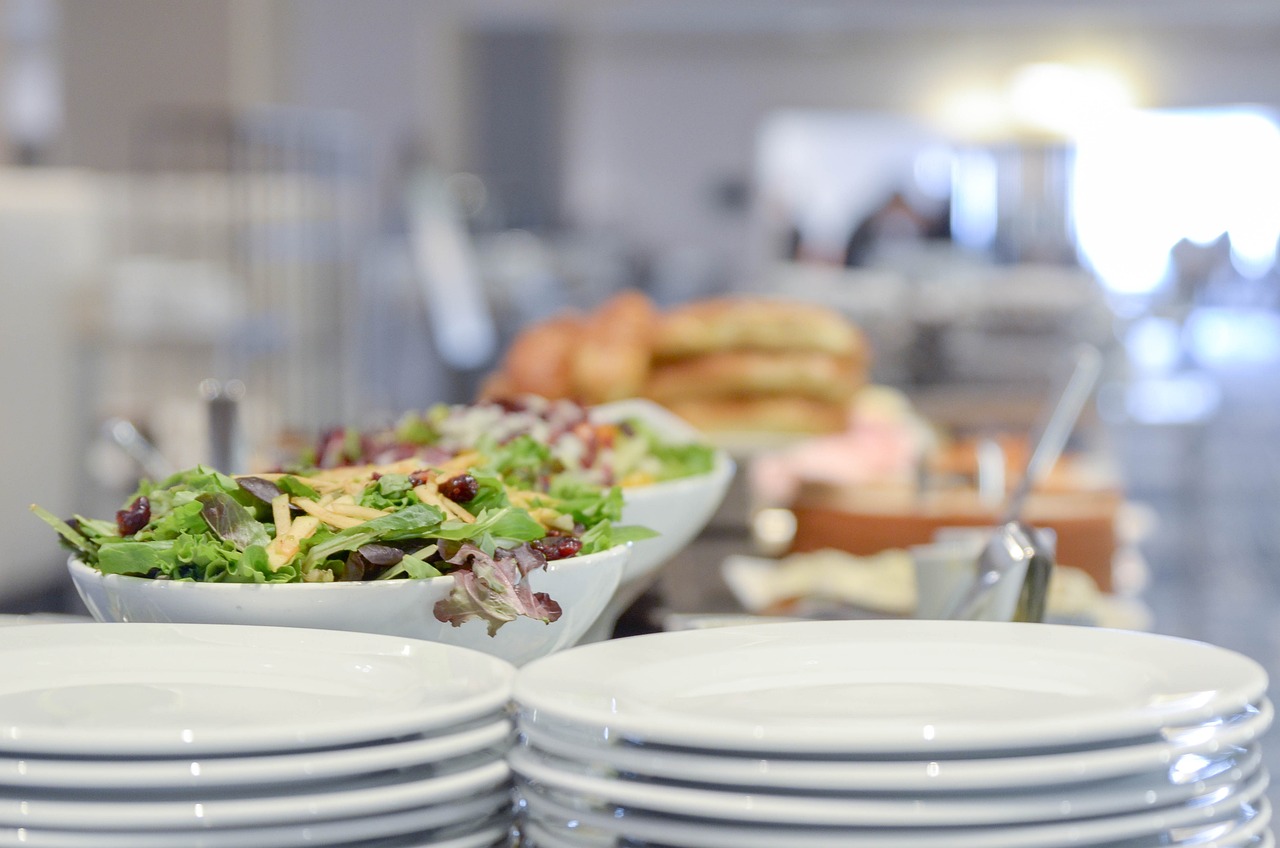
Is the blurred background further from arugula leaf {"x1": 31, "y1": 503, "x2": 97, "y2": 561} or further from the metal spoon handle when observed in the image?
arugula leaf {"x1": 31, "y1": 503, "x2": 97, "y2": 561}

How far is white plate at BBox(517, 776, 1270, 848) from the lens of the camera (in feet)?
1.45

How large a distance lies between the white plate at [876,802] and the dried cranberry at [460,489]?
212 mm

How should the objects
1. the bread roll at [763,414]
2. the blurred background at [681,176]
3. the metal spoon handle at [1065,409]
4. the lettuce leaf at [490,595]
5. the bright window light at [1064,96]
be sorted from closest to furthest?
the lettuce leaf at [490,595] < the metal spoon handle at [1065,409] < the bread roll at [763,414] < the blurred background at [681,176] < the bright window light at [1064,96]

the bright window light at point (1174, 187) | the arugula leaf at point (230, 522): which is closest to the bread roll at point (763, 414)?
the arugula leaf at point (230, 522)

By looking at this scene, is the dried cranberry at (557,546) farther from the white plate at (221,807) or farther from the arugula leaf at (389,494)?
the white plate at (221,807)

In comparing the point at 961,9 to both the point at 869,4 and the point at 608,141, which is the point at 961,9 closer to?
the point at 869,4

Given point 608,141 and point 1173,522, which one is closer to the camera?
point 1173,522

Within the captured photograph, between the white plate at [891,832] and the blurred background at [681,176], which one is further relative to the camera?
the blurred background at [681,176]

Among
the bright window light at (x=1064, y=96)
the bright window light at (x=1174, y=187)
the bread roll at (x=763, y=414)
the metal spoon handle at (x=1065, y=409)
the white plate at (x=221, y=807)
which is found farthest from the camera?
the bright window light at (x=1174, y=187)

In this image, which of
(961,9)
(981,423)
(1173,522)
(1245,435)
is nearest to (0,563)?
(981,423)

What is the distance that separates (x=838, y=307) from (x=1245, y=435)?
3558mm

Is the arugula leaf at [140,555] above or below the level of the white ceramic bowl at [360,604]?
above

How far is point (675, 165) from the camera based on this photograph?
1167cm

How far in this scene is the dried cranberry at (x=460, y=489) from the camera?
66 centimetres
